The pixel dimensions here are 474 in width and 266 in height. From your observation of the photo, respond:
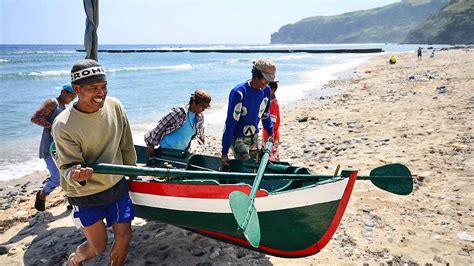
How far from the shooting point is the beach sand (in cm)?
414

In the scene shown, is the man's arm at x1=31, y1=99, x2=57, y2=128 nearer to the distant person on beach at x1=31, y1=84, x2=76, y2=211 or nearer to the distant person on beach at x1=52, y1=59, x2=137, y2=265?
the distant person on beach at x1=31, y1=84, x2=76, y2=211

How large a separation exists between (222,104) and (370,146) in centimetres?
954

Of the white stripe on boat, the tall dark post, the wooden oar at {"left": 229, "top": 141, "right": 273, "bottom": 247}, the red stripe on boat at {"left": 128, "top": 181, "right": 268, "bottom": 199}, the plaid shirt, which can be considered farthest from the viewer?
the tall dark post

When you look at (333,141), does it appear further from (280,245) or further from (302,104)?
(302,104)

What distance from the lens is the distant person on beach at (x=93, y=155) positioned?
2.81 metres

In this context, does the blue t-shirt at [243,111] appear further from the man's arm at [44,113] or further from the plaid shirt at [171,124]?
the man's arm at [44,113]

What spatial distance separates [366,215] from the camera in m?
4.97

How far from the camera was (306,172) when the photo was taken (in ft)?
13.5

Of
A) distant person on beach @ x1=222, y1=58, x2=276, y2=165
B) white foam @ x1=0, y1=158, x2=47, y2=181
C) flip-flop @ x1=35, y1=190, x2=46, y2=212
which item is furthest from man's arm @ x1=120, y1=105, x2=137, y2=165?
white foam @ x1=0, y1=158, x2=47, y2=181

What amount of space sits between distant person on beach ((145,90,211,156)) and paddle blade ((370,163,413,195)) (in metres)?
2.14

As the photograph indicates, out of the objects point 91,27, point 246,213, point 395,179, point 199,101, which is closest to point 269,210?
point 246,213

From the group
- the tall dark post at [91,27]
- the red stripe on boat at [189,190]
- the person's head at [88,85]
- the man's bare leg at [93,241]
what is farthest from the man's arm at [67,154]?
the tall dark post at [91,27]

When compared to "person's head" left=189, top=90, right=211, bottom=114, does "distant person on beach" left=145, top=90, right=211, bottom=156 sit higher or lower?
lower

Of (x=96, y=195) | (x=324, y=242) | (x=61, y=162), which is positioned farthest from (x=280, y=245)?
(x=61, y=162)
